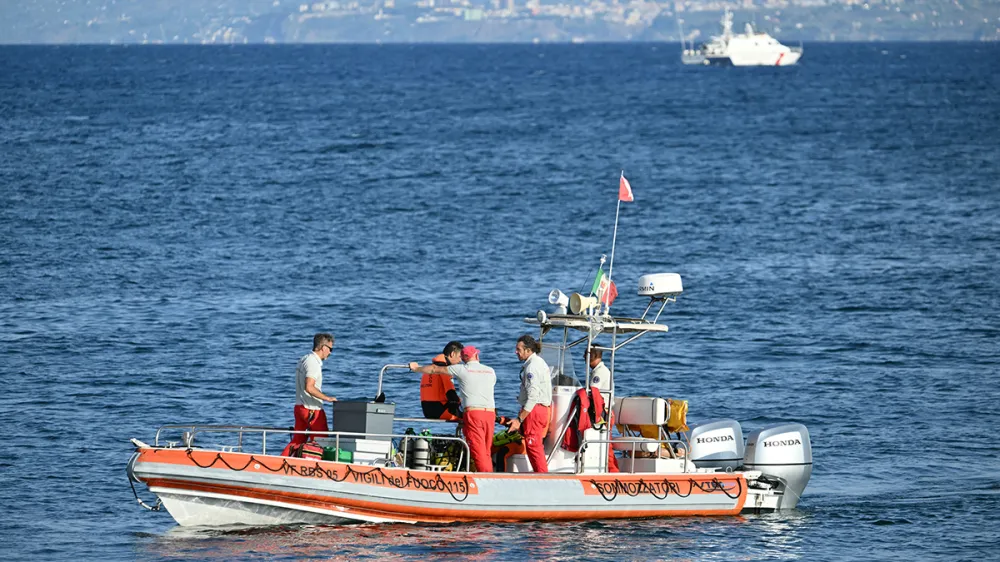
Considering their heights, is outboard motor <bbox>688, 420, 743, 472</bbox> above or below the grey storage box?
below

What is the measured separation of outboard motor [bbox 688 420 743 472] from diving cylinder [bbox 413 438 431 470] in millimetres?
3589

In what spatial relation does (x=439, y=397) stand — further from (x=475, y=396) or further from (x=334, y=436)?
(x=334, y=436)

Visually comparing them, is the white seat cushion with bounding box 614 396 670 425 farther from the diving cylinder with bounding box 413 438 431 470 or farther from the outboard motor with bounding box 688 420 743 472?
the diving cylinder with bounding box 413 438 431 470

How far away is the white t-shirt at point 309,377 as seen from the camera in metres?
16.8

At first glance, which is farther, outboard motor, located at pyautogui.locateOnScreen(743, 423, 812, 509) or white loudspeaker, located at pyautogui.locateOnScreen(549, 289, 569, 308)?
outboard motor, located at pyautogui.locateOnScreen(743, 423, 812, 509)

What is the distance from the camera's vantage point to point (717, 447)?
734 inches

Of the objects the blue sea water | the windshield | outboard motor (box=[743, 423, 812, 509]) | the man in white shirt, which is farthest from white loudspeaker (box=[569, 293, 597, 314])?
outboard motor (box=[743, 423, 812, 509])

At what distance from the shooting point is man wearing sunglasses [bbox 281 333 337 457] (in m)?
16.8

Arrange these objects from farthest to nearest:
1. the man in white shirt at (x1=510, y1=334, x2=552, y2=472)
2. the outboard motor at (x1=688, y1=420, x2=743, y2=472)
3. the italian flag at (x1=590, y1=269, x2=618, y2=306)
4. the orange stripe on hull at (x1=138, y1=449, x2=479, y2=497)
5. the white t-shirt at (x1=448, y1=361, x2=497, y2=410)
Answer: the outboard motor at (x1=688, y1=420, x2=743, y2=472) → the italian flag at (x1=590, y1=269, x2=618, y2=306) → the man in white shirt at (x1=510, y1=334, x2=552, y2=472) → the white t-shirt at (x1=448, y1=361, x2=497, y2=410) → the orange stripe on hull at (x1=138, y1=449, x2=479, y2=497)

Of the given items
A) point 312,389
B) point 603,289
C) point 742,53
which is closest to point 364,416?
point 312,389

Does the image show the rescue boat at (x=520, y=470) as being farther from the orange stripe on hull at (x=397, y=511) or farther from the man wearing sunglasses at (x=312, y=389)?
the man wearing sunglasses at (x=312, y=389)

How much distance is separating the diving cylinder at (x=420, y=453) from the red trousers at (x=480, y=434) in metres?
0.47

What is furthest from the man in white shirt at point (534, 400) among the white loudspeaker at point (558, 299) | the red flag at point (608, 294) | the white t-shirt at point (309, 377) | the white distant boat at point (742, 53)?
the white distant boat at point (742, 53)

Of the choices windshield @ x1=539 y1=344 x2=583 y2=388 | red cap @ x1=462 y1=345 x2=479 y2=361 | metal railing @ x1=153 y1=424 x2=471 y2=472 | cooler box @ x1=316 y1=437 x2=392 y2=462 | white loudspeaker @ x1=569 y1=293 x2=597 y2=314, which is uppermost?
white loudspeaker @ x1=569 y1=293 x2=597 y2=314
